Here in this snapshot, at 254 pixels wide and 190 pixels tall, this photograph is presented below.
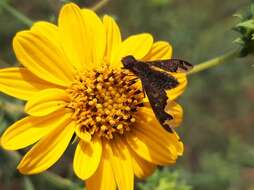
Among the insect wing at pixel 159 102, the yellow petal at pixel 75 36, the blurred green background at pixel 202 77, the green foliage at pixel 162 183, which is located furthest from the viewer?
the blurred green background at pixel 202 77

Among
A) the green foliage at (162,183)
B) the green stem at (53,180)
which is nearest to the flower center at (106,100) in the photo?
the green foliage at (162,183)

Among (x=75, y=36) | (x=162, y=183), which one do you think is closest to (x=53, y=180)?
(x=162, y=183)

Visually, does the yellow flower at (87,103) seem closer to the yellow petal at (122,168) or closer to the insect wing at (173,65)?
the yellow petal at (122,168)

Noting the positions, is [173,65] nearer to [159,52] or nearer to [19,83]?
[159,52]

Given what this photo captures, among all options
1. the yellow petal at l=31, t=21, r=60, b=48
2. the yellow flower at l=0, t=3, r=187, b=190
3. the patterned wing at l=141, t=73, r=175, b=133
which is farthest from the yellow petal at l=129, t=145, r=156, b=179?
the yellow petal at l=31, t=21, r=60, b=48

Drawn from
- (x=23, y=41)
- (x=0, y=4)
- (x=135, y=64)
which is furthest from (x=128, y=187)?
(x=0, y=4)

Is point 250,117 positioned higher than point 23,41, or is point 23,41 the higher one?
point 23,41

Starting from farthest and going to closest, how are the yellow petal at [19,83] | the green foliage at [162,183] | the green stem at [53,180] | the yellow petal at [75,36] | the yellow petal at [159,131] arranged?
the green stem at [53,180], the green foliage at [162,183], the yellow petal at [159,131], the yellow petal at [75,36], the yellow petal at [19,83]

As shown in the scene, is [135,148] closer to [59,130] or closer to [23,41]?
[59,130]
